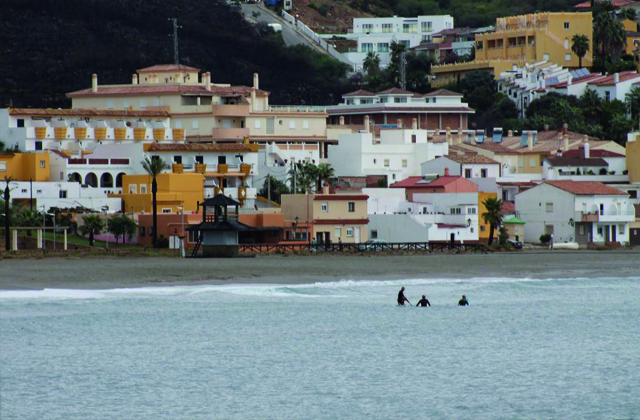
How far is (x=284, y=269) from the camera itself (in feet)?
255

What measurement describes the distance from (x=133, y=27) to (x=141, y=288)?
125362 mm

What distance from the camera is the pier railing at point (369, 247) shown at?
88625mm

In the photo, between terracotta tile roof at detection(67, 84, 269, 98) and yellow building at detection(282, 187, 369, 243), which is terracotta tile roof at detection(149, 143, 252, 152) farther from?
terracotta tile roof at detection(67, 84, 269, 98)

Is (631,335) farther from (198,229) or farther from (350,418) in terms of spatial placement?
(198,229)

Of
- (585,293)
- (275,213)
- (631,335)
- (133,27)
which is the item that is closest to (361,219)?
(275,213)

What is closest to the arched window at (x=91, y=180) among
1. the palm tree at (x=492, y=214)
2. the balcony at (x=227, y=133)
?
the balcony at (x=227, y=133)

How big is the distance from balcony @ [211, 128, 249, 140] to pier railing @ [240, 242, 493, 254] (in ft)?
106

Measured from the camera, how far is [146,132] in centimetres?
12044

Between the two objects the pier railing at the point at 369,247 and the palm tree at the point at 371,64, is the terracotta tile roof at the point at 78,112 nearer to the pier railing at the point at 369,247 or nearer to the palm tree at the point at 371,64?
the pier railing at the point at 369,247

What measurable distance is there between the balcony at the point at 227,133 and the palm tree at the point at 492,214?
29163 mm

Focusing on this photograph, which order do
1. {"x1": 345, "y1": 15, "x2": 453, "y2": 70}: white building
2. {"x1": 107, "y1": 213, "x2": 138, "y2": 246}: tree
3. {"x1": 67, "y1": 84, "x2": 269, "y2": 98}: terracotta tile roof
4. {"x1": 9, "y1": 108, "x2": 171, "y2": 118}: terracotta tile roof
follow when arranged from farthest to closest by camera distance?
{"x1": 345, "y1": 15, "x2": 453, "y2": 70}: white building
{"x1": 67, "y1": 84, "x2": 269, "y2": 98}: terracotta tile roof
{"x1": 9, "y1": 108, "x2": 171, "y2": 118}: terracotta tile roof
{"x1": 107, "y1": 213, "x2": 138, "y2": 246}: tree

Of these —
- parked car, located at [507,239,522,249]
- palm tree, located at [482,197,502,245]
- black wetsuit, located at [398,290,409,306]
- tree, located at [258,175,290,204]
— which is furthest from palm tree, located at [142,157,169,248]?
black wetsuit, located at [398,290,409,306]

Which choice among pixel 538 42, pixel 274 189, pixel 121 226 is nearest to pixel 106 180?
pixel 274 189

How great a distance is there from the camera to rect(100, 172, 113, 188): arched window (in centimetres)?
10681
